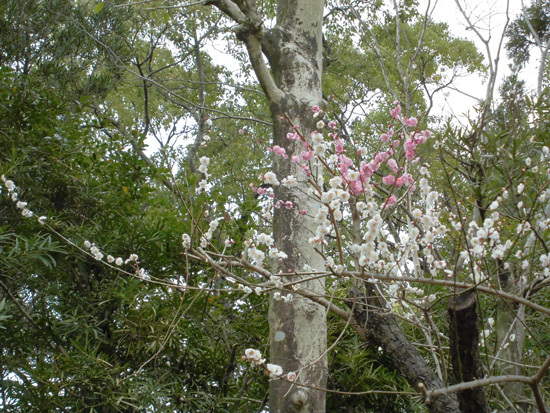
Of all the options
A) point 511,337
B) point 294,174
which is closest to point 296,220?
point 294,174

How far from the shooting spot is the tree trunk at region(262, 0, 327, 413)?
2127 mm

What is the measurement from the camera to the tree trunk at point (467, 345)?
1.71 m

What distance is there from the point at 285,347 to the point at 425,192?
3.07 feet

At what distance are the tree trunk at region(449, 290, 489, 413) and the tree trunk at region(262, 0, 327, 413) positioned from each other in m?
0.51

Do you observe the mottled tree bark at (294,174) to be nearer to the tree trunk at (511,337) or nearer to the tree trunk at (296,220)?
the tree trunk at (296,220)

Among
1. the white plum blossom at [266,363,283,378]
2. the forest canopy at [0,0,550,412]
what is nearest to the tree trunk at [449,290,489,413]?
the forest canopy at [0,0,550,412]

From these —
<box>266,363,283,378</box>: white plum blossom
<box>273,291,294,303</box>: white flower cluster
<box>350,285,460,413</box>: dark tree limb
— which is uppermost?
<box>273,291,294,303</box>: white flower cluster

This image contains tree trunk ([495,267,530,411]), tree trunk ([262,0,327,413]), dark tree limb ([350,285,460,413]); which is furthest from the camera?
tree trunk ([495,267,530,411])

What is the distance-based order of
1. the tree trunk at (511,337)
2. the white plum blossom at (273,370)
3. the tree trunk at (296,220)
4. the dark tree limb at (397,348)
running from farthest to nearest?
the tree trunk at (511,337) → the dark tree limb at (397,348) → the tree trunk at (296,220) → the white plum blossom at (273,370)

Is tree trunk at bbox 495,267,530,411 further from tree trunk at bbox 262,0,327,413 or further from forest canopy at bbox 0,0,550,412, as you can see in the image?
tree trunk at bbox 262,0,327,413

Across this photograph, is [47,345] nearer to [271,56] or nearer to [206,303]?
[206,303]

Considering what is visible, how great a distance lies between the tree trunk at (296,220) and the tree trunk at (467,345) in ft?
1.66

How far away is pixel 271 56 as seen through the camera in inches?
112

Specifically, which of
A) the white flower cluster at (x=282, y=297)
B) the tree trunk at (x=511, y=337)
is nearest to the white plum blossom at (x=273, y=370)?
the white flower cluster at (x=282, y=297)
